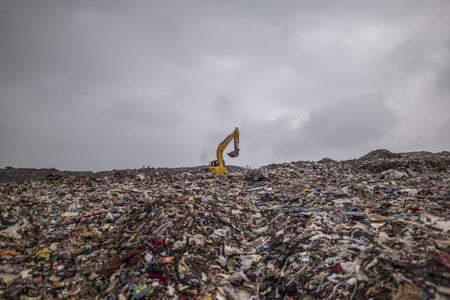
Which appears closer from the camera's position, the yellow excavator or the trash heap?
the trash heap

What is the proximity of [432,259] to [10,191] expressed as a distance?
9.40 m

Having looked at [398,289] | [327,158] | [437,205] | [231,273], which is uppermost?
[327,158]

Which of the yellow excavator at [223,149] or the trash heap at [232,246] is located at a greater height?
the yellow excavator at [223,149]

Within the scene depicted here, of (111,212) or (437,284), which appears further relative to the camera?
(111,212)

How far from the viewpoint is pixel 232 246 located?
5.03 meters

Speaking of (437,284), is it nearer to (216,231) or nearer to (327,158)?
A: (216,231)

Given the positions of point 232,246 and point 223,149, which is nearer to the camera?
point 232,246

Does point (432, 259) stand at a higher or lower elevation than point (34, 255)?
higher

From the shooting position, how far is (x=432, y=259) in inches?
125

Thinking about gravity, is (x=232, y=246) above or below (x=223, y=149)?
below

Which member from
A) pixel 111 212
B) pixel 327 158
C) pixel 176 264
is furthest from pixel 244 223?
pixel 327 158

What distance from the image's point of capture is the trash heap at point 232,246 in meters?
3.46

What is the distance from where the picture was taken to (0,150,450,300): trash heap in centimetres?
346

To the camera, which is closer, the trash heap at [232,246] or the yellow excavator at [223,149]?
the trash heap at [232,246]
